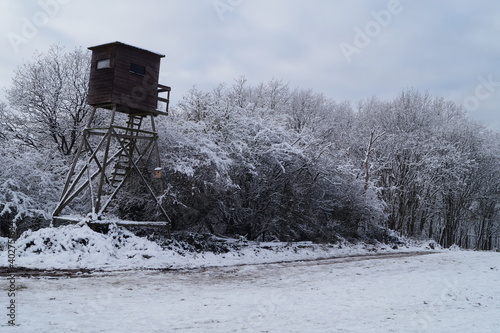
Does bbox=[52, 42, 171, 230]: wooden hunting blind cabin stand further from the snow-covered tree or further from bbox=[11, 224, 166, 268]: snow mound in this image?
the snow-covered tree

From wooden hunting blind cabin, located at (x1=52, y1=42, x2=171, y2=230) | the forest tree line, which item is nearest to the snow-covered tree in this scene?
the forest tree line

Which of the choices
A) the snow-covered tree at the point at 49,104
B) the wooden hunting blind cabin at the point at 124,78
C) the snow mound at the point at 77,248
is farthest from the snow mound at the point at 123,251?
the snow-covered tree at the point at 49,104

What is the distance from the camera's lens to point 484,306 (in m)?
10.9

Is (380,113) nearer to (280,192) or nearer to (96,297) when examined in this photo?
(280,192)

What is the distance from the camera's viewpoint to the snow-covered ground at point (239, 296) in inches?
322

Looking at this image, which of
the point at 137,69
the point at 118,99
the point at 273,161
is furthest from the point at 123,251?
the point at 273,161

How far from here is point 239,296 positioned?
11.0m

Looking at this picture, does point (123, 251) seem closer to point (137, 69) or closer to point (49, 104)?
point (137, 69)

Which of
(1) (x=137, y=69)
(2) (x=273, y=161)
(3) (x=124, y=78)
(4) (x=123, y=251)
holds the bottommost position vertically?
(4) (x=123, y=251)

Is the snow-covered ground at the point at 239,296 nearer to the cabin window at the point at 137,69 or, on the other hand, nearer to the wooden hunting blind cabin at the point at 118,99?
the wooden hunting blind cabin at the point at 118,99

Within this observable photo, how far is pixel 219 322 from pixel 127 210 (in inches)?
540

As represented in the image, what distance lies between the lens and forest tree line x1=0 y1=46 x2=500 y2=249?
69.1 feet

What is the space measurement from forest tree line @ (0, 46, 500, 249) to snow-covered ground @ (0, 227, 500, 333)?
4.72 metres

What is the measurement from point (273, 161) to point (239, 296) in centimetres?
1394
